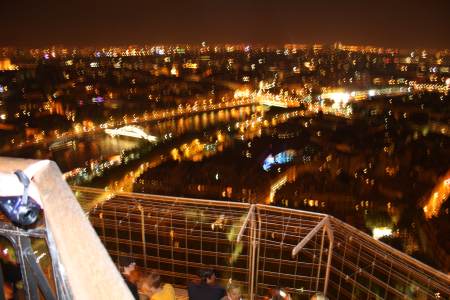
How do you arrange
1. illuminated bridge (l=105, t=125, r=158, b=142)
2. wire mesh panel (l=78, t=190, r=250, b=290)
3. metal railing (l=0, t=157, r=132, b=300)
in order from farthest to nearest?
illuminated bridge (l=105, t=125, r=158, b=142)
wire mesh panel (l=78, t=190, r=250, b=290)
metal railing (l=0, t=157, r=132, b=300)

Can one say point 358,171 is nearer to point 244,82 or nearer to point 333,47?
point 244,82

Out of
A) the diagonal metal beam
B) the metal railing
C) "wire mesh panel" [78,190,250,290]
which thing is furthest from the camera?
"wire mesh panel" [78,190,250,290]

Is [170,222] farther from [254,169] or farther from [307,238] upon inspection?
[254,169]

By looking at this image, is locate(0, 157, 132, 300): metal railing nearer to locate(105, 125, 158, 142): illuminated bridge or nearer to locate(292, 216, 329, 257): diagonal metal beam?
locate(292, 216, 329, 257): diagonal metal beam

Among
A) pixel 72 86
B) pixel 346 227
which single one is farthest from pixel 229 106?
pixel 346 227

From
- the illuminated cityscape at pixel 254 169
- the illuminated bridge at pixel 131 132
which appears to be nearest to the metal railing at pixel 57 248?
the illuminated cityscape at pixel 254 169

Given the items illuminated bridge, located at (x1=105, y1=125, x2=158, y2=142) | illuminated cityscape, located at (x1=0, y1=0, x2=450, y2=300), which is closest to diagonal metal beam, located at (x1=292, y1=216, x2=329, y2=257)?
illuminated cityscape, located at (x1=0, y1=0, x2=450, y2=300)

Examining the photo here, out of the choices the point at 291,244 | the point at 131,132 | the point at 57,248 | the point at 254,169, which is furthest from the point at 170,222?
the point at 131,132

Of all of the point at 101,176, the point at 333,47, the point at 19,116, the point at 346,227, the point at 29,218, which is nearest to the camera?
the point at 29,218
